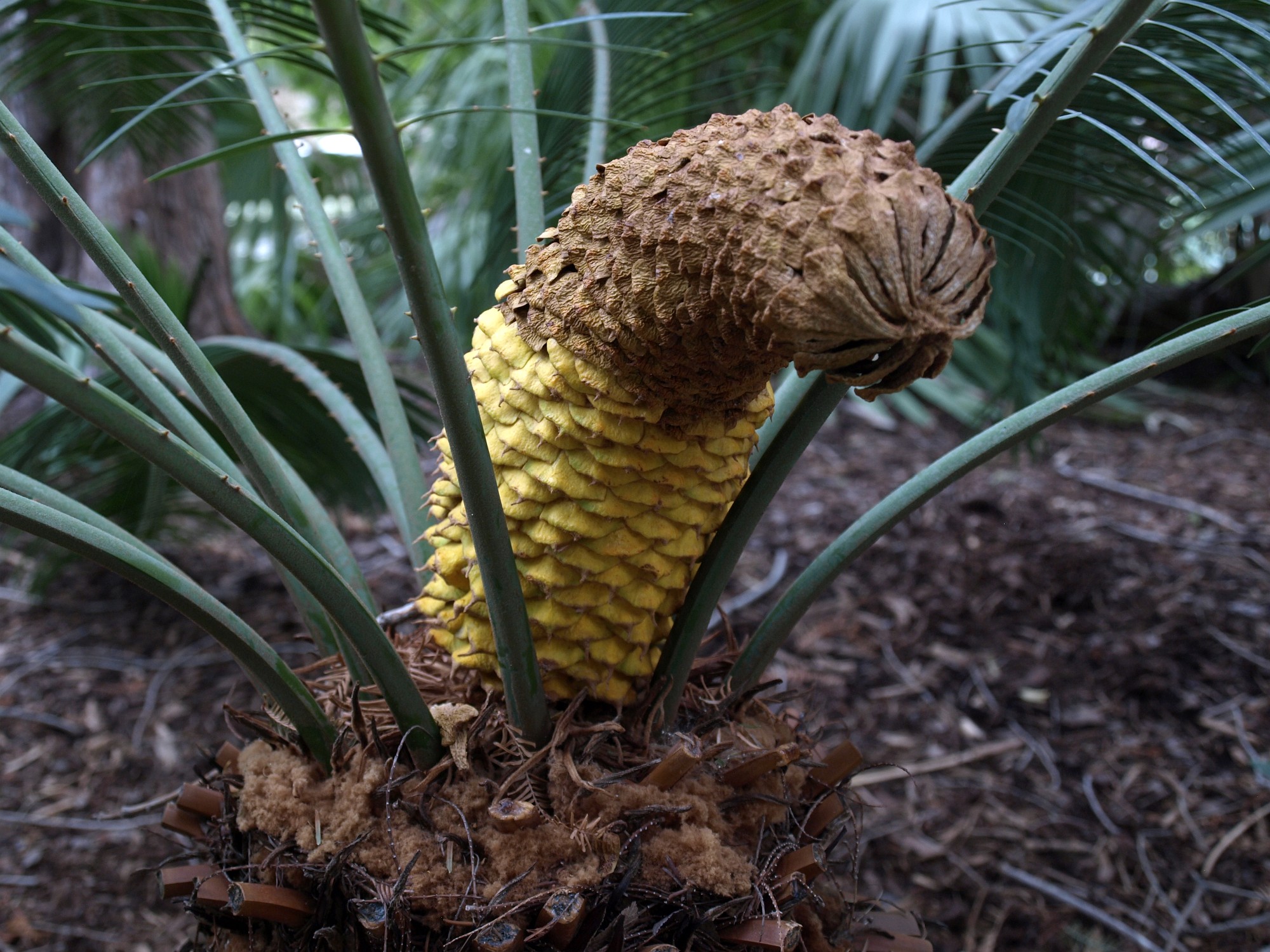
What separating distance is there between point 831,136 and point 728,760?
46cm

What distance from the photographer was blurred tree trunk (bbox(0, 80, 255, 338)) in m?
1.78

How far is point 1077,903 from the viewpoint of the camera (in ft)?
4.01

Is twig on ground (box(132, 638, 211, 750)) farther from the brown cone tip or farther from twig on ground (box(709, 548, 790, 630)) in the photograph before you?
the brown cone tip

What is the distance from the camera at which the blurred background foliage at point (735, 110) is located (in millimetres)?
811

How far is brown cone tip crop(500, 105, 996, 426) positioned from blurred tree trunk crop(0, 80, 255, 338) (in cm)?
143

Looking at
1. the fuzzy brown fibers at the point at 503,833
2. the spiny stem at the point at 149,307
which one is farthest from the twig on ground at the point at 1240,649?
the spiny stem at the point at 149,307

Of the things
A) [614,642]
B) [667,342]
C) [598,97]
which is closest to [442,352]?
[667,342]

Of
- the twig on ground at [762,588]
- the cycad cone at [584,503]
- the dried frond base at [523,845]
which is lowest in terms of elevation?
the twig on ground at [762,588]

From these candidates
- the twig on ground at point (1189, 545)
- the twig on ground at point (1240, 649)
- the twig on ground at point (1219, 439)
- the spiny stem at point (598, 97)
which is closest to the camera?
the spiny stem at point (598, 97)

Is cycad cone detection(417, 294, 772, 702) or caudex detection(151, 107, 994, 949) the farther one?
cycad cone detection(417, 294, 772, 702)

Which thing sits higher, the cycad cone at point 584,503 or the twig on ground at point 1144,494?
the cycad cone at point 584,503

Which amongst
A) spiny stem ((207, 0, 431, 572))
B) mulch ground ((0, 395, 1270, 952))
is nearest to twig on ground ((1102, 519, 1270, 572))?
mulch ground ((0, 395, 1270, 952))

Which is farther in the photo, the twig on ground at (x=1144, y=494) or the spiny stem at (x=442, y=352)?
the twig on ground at (x=1144, y=494)

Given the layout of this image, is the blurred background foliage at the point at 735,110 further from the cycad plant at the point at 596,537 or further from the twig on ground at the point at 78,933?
the twig on ground at the point at 78,933
